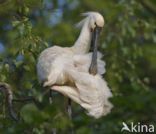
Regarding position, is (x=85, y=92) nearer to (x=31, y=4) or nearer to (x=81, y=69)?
(x=81, y=69)

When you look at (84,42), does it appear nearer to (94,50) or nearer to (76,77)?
(94,50)

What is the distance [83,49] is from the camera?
7059 millimetres

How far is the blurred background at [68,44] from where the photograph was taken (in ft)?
Answer: 14.1

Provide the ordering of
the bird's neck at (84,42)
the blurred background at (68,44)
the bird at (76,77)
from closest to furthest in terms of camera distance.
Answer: the blurred background at (68,44) < the bird at (76,77) < the bird's neck at (84,42)

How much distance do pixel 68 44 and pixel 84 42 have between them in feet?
9.85

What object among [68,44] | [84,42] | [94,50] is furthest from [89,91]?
[68,44]

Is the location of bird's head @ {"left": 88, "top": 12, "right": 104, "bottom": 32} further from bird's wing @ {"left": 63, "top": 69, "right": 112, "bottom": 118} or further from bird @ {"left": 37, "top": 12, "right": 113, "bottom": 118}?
bird's wing @ {"left": 63, "top": 69, "right": 112, "bottom": 118}

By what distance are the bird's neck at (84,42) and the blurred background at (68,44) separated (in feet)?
1.24

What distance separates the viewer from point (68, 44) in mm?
10102

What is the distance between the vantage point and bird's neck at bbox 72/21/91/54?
23.1ft

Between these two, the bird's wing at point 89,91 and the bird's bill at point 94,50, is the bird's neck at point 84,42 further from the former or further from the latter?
the bird's wing at point 89,91

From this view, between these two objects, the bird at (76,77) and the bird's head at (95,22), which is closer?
the bird at (76,77)

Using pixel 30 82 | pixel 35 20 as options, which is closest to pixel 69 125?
pixel 30 82

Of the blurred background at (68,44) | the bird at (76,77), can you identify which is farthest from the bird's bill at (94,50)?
the blurred background at (68,44)
